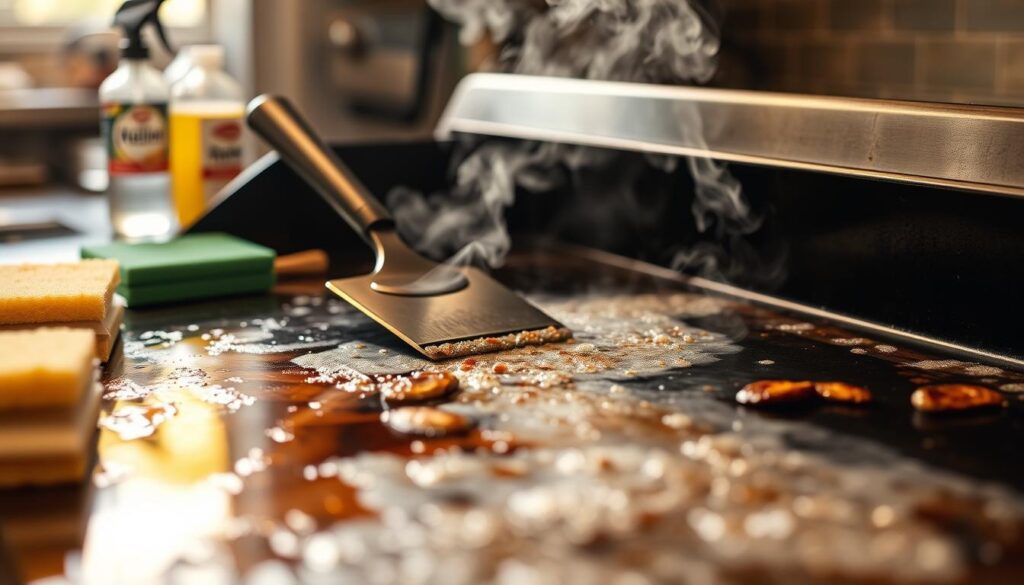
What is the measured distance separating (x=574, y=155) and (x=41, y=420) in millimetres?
1039

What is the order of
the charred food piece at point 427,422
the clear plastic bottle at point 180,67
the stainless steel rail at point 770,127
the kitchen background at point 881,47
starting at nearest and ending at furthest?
the charred food piece at point 427,422, the stainless steel rail at point 770,127, the clear plastic bottle at point 180,67, the kitchen background at point 881,47

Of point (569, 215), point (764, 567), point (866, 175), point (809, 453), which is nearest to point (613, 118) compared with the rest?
point (569, 215)

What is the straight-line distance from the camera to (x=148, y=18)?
1647 mm

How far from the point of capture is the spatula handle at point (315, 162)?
1364 millimetres

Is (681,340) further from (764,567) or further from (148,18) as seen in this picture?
(148,18)

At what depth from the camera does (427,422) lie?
2.97 feet

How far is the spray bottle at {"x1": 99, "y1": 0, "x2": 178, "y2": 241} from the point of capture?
1611mm

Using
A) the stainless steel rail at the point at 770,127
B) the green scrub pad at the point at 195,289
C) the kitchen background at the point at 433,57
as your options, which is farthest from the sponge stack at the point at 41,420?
the kitchen background at the point at 433,57

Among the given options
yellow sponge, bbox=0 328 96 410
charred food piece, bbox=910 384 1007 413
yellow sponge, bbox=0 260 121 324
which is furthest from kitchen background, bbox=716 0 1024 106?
yellow sponge, bbox=0 328 96 410

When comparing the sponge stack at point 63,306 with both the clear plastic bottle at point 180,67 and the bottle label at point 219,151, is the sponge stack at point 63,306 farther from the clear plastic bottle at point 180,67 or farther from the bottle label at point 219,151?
the clear plastic bottle at point 180,67

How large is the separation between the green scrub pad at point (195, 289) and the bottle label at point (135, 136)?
0.32 metres

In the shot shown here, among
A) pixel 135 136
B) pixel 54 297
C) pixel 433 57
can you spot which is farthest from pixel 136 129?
pixel 433 57

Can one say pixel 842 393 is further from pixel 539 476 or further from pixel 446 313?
pixel 446 313

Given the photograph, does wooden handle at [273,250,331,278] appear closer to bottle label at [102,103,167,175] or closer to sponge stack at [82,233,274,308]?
sponge stack at [82,233,274,308]
